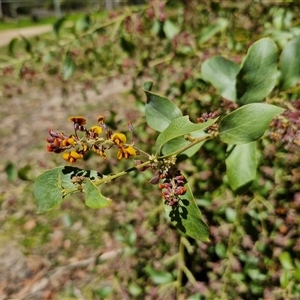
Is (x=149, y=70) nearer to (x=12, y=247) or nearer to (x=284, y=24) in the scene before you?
(x=284, y=24)

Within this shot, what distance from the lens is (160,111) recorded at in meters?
0.89

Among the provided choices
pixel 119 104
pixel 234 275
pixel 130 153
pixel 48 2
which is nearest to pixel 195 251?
pixel 234 275

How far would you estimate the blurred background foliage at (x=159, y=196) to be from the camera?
59.9 inches

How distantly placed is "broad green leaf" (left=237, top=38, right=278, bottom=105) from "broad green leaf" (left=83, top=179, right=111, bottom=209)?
0.48m

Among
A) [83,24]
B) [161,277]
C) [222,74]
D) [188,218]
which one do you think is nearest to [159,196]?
[161,277]

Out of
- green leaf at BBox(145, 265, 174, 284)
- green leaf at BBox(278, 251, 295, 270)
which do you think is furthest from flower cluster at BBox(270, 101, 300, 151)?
green leaf at BBox(145, 265, 174, 284)

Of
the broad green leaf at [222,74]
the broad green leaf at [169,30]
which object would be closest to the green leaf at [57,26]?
the broad green leaf at [169,30]

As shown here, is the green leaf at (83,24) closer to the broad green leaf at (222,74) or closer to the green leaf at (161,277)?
the broad green leaf at (222,74)

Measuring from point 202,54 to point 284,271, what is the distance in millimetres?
894

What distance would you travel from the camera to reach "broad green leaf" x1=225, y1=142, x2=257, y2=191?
3.08 ft

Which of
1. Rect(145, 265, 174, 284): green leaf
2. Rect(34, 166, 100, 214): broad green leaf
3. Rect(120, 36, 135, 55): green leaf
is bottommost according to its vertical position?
Rect(145, 265, 174, 284): green leaf

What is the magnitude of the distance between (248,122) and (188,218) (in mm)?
186

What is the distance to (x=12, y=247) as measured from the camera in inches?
97.7

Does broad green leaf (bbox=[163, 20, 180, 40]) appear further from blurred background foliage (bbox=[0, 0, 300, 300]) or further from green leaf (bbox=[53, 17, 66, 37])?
green leaf (bbox=[53, 17, 66, 37])
